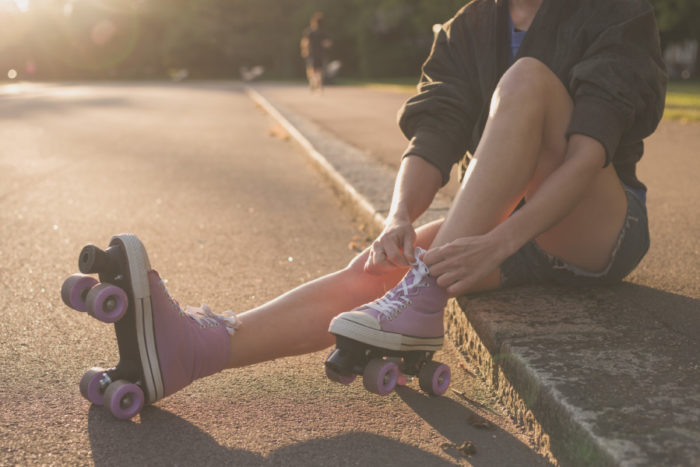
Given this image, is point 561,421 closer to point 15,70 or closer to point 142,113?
point 142,113

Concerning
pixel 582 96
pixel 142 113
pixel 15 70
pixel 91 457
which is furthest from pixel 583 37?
pixel 15 70

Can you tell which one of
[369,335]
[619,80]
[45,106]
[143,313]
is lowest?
[45,106]

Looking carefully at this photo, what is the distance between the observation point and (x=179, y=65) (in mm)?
42906

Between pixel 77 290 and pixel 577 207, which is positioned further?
pixel 577 207

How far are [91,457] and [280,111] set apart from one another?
1031 centimetres

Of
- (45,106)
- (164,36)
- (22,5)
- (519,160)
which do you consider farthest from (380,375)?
(22,5)

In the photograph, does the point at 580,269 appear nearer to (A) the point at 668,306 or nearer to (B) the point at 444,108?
(A) the point at 668,306

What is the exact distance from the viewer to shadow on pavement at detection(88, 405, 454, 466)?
168cm

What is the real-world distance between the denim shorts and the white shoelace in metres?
0.50

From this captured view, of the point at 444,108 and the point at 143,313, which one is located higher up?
the point at 444,108

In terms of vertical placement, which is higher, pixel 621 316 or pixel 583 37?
pixel 583 37

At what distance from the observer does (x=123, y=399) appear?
5.95 feet

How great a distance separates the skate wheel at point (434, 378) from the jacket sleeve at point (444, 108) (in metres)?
0.69

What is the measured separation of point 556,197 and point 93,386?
127cm
